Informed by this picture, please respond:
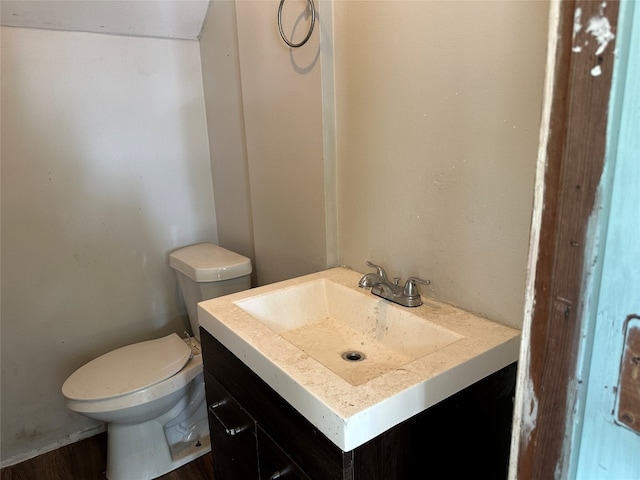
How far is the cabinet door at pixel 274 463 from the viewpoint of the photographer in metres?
0.91

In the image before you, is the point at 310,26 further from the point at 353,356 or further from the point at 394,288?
the point at 353,356

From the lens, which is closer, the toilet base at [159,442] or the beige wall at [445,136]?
the beige wall at [445,136]

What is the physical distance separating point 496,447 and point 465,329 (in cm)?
27

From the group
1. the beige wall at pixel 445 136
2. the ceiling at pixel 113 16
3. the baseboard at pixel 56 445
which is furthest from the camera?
the baseboard at pixel 56 445

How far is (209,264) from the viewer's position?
1751mm

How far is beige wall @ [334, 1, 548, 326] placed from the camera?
0.90 metres

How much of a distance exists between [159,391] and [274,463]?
31.1 inches

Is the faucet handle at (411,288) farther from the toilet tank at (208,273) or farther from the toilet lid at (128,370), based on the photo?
the toilet lid at (128,370)

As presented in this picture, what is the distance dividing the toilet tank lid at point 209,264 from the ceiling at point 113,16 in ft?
3.04

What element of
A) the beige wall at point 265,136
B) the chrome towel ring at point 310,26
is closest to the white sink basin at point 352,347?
the beige wall at point 265,136

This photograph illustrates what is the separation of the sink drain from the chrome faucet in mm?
162

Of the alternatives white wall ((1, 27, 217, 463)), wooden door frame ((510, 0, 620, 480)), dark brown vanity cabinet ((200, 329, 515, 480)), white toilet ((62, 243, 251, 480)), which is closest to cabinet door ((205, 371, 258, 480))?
dark brown vanity cabinet ((200, 329, 515, 480))

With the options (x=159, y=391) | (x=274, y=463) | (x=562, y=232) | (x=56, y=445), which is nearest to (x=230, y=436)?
(x=274, y=463)

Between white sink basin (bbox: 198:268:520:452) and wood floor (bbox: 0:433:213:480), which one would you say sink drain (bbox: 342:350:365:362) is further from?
wood floor (bbox: 0:433:213:480)
